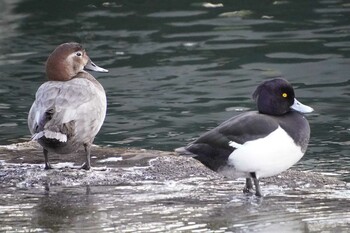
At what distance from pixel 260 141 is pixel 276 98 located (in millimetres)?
507

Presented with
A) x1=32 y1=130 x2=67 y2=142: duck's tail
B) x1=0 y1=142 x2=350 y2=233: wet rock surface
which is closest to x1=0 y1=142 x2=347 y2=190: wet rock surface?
x1=0 y1=142 x2=350 y2=233: wet rock surface

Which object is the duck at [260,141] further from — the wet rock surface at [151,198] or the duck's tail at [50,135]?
the duck's tail at [50,135]

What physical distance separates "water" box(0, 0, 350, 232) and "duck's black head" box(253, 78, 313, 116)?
5.16 ft

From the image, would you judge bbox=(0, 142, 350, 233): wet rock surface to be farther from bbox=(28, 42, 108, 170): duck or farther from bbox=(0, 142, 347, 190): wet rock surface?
bbox=(28, 42, 108, 170): duck

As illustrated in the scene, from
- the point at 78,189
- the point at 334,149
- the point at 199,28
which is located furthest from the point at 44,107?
the point at 199,28

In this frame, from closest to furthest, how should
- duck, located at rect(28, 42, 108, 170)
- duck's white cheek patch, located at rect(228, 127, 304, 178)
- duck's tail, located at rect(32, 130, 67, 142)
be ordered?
duck's white cheek patch, located at rect(228, 127, 304, 178) → duck's tail, located at rect(32, 130, 67, 142) → duck, located at rect(28, 42, 108, 170)

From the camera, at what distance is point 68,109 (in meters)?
8.91

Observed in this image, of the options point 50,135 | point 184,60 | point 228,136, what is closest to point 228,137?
point 228,136

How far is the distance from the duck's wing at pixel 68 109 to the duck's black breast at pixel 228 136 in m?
1.24

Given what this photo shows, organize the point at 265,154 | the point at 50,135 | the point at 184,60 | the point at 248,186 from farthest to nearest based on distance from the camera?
the point at 184,60 < the point at 50,135 < the point at 248,186 < the point at 265,154

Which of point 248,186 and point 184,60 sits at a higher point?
point 248,186

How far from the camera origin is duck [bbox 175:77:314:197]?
7941 mm

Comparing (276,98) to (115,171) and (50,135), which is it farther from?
(50,135)

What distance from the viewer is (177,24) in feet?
→ 56.2
